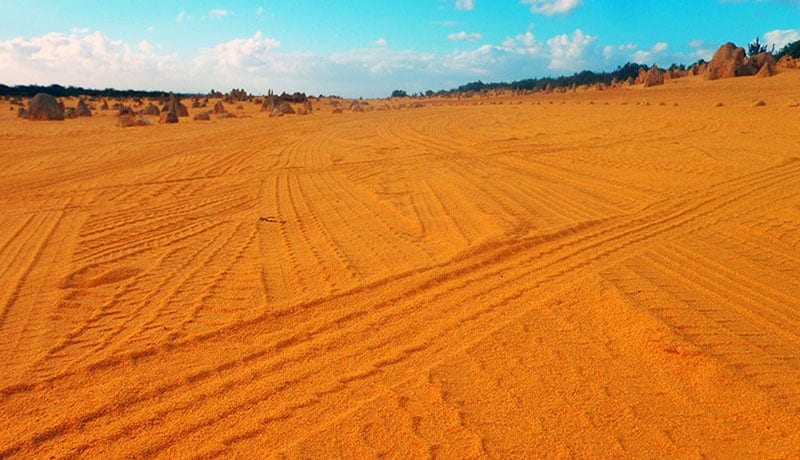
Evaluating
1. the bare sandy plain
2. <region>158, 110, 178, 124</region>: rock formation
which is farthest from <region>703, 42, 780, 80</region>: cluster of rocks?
<region>158, 110, 178, 124</region>: rock formation

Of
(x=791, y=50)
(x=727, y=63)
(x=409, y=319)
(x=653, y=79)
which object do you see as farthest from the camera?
(x=791, y=50)

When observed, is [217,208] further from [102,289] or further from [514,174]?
[514,174]

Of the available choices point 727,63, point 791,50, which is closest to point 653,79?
point 727,63

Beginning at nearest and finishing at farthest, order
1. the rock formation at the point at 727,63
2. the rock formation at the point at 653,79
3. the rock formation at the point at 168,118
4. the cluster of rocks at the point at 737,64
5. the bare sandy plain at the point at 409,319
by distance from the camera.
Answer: the bare sandy plain at the point at 409,319 < the rock formation at the point at 168,118 < the cluster of rocks at the point at 737,64 < the rock formation at the point at 727,63 < the rock formation at the point at 653,79

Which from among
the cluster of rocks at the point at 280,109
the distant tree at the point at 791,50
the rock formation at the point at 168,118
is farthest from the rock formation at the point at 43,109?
the distant tree at the point at 791,50

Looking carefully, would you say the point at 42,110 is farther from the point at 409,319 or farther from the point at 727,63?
the point at 727,63

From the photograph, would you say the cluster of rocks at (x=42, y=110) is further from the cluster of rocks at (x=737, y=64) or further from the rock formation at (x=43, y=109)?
the cluster of rocks at (x=737, y=64)

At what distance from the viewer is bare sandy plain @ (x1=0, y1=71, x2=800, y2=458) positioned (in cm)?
229

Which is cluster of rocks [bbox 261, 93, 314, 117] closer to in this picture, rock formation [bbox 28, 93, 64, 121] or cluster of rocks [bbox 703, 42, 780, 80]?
rock formation [bbox 28, 93, 64, 121]

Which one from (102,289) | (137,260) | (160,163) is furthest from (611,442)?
(160,163)

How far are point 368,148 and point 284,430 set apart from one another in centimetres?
992

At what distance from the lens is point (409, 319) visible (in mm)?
3260

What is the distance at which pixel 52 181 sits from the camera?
8.20 metres

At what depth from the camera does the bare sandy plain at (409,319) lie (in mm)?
2285
